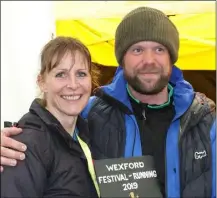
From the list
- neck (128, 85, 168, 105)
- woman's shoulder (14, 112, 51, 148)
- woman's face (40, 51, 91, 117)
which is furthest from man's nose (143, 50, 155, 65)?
woman's shoulder (14, 112, 51, 148)

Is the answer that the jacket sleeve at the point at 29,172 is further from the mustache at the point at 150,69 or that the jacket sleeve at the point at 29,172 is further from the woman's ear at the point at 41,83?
the mustache at the point at 150,69

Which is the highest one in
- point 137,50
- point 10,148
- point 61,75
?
point 137,50

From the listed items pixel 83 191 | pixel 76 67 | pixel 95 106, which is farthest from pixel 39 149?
pixel 95 106

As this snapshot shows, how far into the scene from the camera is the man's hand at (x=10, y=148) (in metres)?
1.34

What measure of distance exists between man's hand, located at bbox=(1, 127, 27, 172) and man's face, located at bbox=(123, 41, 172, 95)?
2.41 ft

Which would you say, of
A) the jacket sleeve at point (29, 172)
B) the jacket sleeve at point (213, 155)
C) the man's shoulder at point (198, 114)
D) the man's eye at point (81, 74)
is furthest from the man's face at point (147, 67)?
the jacket sleeve at point (29, 172)

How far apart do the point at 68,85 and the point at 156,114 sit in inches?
22.3

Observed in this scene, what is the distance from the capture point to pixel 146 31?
1.96m

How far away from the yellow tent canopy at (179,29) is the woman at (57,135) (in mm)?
1474

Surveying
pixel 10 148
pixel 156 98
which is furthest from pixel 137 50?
pixel 10 148

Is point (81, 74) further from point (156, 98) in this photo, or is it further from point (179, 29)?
point (179, 29)

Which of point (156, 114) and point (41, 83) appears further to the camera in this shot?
point (156, 114)

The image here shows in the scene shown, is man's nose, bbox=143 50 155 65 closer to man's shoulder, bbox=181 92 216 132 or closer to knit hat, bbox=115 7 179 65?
knit hat, bbox=115 7 179 65

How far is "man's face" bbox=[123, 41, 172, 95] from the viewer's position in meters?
1.92
